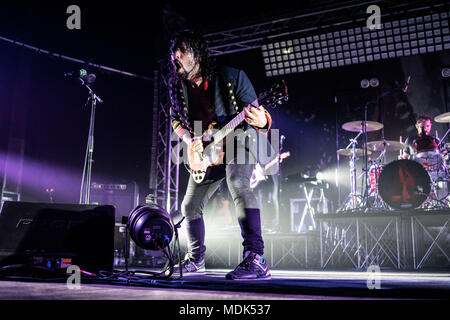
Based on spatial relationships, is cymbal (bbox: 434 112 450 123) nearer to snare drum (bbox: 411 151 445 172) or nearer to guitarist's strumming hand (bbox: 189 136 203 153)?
snare drum (bbox: 411 151 445 172)

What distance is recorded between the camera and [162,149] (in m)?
8.43

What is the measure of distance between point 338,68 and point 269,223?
3.75m

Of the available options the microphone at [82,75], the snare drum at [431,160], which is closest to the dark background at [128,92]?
the snare drum at [431,160]

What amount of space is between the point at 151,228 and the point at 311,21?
6362mm

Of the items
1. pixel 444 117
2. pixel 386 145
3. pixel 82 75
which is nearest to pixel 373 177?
pixel 386 145

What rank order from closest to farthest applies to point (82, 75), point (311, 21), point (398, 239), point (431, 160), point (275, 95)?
1. point (275, 95)
2. point (398, 239)
3. point (82, 75)
4. point (431, 160)
5. point (311, 21)

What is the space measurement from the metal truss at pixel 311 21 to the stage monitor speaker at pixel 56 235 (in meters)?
5.66

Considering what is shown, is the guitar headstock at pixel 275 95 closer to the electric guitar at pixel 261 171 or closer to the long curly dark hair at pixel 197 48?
the long curly dark hair at pixel 197 48

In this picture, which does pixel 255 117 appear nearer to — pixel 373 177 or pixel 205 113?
pixel 205 113

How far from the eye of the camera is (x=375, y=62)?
906 cm

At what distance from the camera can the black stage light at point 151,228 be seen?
270 cm

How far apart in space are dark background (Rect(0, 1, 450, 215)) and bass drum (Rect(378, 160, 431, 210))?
2794 millimetres

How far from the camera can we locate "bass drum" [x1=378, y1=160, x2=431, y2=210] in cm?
537
